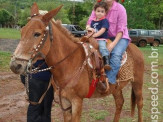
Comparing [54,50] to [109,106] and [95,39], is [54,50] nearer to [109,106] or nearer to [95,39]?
[95,39]

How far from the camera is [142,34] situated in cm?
2806

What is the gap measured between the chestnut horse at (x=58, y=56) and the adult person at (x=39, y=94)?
327 millimetres

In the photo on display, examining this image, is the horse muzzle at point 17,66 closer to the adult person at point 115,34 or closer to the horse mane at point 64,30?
the horse mane at point 64,30

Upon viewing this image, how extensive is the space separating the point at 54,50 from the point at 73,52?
0.39 m

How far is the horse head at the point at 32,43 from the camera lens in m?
2.99

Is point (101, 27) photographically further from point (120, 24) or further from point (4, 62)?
point (4, 62)

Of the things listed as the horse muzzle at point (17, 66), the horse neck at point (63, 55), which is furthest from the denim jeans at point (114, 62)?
the horse muzzle at point (17, 66)

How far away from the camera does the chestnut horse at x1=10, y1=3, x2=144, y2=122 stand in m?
3.04

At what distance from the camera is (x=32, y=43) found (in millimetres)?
3066

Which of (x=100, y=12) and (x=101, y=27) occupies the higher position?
(x=100, y=12)

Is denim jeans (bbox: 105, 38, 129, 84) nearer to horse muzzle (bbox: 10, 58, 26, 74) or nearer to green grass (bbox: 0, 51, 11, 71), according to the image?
horse muzzle (bbox: 10, 58, 26, 74)

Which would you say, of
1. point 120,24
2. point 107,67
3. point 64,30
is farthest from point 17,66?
point 120,24

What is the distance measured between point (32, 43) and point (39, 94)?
1274 mm

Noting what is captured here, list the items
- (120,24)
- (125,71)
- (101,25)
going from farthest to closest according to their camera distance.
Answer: (125,71)
(120,24)
(101,25)
